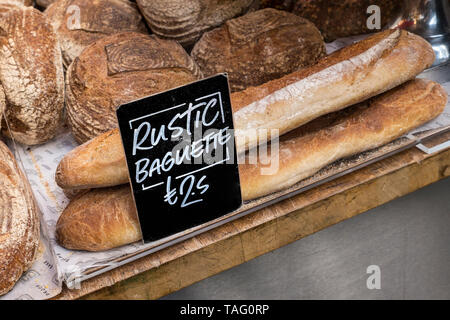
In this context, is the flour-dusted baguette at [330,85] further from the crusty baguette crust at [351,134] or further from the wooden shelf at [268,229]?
the wooden shelf at [268,229]

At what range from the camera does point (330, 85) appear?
1106 mm

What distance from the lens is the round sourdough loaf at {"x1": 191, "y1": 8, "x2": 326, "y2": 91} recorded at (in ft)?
4.58

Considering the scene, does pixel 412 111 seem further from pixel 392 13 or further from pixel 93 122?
pixel 93 122

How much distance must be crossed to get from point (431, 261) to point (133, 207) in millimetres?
917

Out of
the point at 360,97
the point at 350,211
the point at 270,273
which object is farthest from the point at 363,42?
the point at 270,273

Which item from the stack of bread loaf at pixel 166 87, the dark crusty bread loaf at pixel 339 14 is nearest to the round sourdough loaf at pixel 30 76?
A: the stack of bread loaf at pixel 166 87

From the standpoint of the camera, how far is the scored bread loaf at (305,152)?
40.4 inches

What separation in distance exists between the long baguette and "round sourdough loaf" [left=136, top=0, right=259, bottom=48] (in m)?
0.46

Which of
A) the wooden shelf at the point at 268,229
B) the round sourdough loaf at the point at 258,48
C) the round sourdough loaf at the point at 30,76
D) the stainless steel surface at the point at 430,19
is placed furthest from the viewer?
the stainless steel surface at the point at 430,19

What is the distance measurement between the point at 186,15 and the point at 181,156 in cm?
64

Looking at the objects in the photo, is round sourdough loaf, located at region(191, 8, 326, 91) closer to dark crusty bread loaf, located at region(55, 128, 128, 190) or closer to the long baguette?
the long baguette

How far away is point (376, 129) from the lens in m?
1.18

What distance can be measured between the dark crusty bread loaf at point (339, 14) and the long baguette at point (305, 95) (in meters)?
0.46

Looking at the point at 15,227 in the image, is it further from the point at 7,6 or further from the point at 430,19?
the point at 430,19
